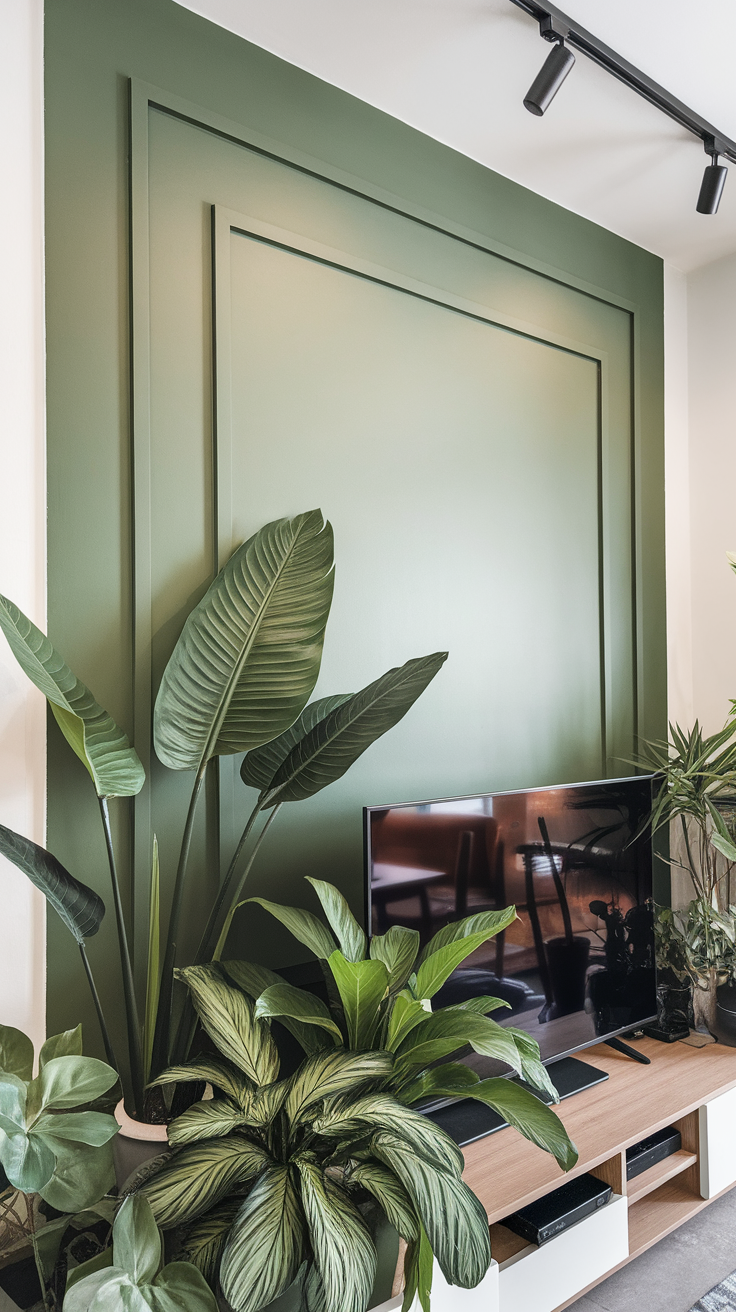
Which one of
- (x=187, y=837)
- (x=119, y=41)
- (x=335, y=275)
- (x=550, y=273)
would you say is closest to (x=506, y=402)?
(x=550, y=273)

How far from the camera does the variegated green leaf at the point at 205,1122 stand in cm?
107

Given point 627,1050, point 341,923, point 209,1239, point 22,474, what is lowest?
point 627,1050

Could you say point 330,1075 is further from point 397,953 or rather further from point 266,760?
point 266,760

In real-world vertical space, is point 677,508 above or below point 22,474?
above

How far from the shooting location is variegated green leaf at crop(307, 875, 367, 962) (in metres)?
1.32

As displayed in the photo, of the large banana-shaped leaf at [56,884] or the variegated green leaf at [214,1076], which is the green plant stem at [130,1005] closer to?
the large banana-shaped leaf at [56,884]

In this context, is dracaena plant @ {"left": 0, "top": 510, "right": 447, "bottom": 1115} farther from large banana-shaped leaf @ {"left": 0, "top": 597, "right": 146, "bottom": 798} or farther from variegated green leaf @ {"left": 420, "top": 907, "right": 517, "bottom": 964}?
variegated green leaf @ {"left": 420, "top": 907, "right": 517, "bottom": 964}

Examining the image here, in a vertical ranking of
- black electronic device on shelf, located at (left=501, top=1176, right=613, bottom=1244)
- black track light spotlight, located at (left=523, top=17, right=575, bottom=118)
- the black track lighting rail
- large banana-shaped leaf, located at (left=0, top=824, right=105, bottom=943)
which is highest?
the black track lighting rail

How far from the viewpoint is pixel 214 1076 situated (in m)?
1.19

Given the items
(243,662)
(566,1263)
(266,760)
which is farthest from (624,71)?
(566,1263)

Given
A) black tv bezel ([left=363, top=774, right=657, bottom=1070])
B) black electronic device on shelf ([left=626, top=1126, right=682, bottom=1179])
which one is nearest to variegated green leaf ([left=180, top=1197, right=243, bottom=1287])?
black tv bezel ([left=363, top=774, right=657, bottom=1070])

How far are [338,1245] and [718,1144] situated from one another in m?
1.33

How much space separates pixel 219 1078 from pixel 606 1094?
1110 millimetres

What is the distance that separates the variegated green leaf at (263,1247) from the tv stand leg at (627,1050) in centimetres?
128
